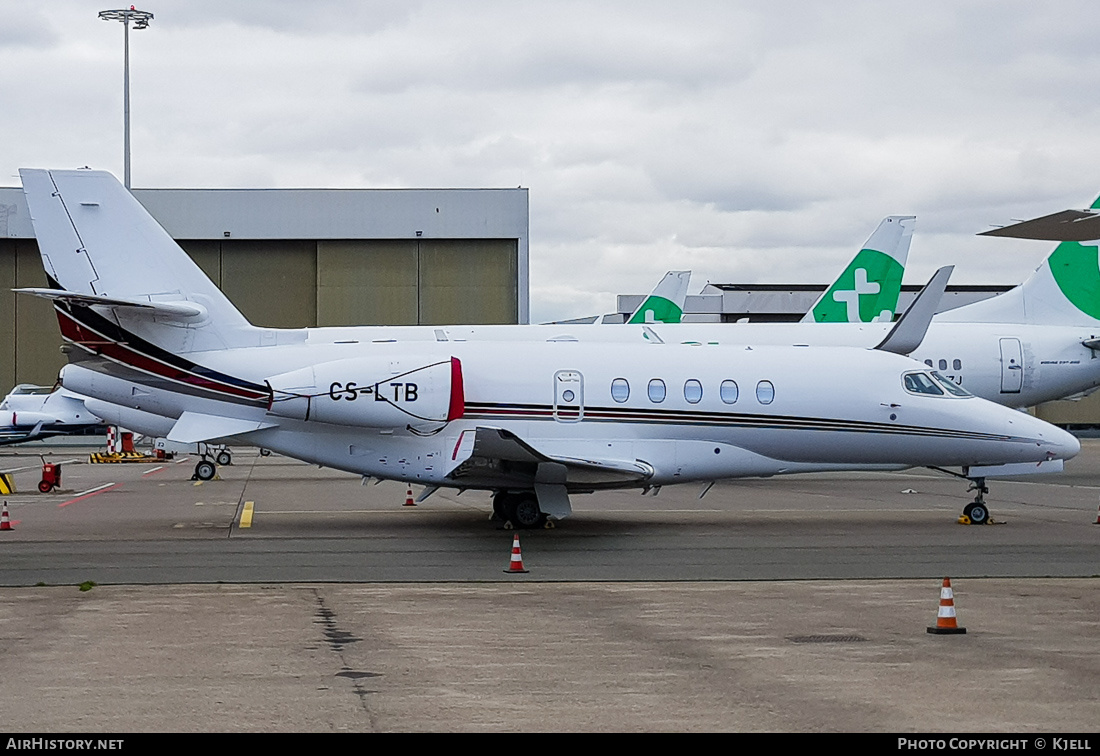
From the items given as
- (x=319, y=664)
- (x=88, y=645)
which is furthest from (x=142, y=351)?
(x=319, y=664)

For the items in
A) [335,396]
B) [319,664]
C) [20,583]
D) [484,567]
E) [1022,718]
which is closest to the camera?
[1022,718]

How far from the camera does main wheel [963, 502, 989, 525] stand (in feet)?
69.4

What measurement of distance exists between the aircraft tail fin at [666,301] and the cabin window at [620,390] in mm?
23413

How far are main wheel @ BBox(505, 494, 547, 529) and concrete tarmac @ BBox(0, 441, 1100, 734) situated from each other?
12.6 inches

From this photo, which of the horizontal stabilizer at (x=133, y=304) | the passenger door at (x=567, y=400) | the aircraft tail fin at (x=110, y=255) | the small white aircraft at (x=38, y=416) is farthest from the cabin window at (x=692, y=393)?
the small white aircraft at (x=38, y=416)

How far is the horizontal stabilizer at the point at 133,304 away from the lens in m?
18.2

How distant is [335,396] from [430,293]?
135ft

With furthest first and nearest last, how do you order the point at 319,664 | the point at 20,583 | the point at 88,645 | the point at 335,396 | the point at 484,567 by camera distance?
the point at 335,396, the point at 484,567, the point at 20,583, the point at 88,645, the point at 319,664

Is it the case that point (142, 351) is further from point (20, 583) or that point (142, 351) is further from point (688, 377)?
point (688, 377)

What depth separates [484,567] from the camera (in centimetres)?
1579

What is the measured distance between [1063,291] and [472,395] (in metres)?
19.3

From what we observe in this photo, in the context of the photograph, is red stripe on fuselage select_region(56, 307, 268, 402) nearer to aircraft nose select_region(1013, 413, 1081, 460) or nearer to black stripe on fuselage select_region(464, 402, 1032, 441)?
black stripe on fuselage select_region(464, 402, 1032, 441)

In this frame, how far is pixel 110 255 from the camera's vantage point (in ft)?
66.0

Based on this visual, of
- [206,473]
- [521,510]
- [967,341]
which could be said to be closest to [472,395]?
[521,510]
